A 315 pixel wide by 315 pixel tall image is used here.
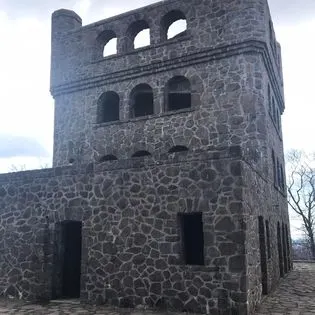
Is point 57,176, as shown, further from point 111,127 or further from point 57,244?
point 111,127

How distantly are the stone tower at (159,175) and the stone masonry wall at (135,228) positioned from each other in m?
0.03

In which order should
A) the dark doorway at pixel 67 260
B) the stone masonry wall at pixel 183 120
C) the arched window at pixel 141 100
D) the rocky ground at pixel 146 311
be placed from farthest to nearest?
the arched window at pixel 141 100
the stone masonry wall at pixel 183 120
the dark doorway at pixel 67 260
the rocky ground at pixel 146 311

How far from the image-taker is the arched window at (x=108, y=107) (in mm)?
18047

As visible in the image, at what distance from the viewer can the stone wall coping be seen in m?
10.6

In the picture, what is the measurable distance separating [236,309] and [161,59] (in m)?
10.6

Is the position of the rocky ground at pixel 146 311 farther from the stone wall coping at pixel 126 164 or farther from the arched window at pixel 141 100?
the arched window at pixel 141 100

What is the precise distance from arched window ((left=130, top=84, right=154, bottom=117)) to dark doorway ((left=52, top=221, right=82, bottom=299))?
6199 mm

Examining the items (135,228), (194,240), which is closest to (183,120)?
(194,240)

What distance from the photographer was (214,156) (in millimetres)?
10680

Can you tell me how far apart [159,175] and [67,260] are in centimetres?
435

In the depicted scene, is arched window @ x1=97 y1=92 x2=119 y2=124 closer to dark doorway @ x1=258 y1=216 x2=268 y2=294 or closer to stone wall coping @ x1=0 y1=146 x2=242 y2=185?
stone wall coping @ x1=0 y1=146 x2=242 y2=185

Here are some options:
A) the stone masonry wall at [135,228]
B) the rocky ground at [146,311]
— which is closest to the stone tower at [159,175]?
the stone masonry wall at [135,228]

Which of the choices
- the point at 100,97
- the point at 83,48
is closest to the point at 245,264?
the point at 100,97

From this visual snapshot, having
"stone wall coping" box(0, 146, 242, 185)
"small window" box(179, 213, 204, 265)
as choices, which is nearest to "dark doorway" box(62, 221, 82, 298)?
"stone wall coping" box(0, 146, 242, 185)
